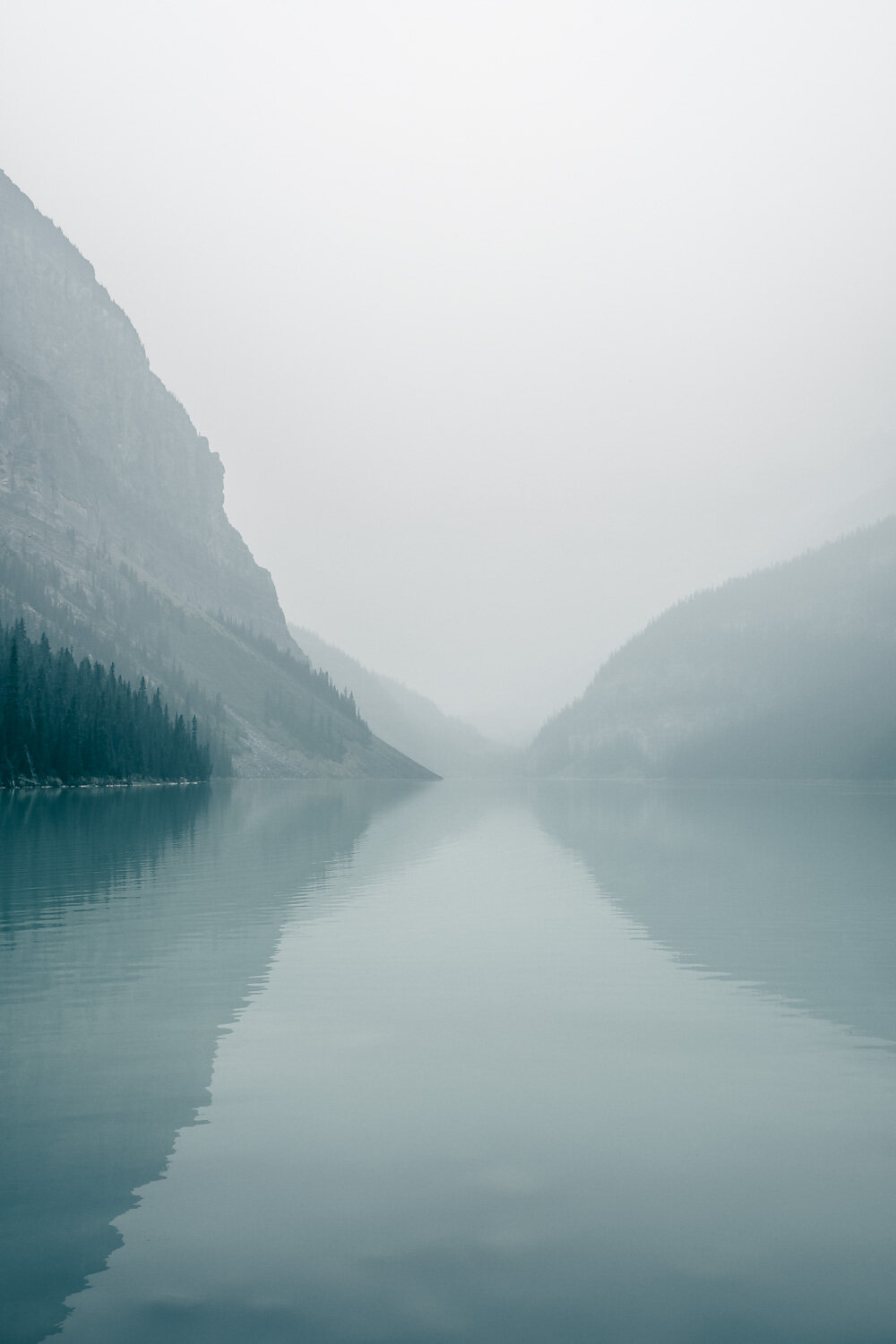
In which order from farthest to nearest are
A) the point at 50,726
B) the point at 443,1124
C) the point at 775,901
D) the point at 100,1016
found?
the point at 50,726
the point at 775,901
the point at 100,1016
the point at 443,1124

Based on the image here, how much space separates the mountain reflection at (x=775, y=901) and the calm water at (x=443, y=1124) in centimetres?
26

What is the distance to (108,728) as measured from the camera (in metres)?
195

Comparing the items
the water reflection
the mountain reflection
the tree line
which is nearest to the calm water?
the water reflection

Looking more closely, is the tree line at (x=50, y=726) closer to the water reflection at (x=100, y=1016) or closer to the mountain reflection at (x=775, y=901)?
the mountain reflection at (x=775, y=901)

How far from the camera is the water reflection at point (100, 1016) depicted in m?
11.9

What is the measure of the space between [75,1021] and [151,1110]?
6.15 m

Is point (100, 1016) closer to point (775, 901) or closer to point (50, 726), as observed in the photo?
point (775, 901)

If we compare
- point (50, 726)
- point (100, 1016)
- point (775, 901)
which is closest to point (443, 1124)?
point (100, 1016)

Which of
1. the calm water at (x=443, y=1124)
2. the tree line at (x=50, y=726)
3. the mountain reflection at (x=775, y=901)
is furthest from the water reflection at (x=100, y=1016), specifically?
the tree line at (x=50, y=726)

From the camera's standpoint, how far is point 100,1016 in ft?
72.8

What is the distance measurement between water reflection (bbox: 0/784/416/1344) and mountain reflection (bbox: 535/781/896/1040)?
43.0 ft

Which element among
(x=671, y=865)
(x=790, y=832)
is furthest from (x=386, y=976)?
(x=790, y=832)

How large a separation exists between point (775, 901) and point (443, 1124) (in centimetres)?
3023

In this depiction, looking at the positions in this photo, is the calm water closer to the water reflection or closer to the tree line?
the water reflection
